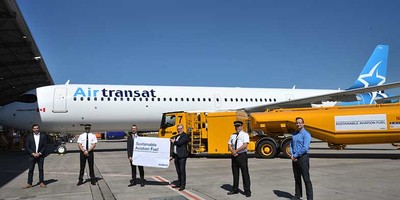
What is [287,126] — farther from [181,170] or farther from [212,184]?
[181,170]

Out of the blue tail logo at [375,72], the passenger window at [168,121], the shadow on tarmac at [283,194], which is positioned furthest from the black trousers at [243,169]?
the blue tail logo at [375,72]

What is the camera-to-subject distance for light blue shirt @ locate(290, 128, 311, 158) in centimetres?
734

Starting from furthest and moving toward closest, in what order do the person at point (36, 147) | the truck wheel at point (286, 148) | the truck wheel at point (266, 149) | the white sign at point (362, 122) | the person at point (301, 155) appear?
the truck wheel at point (266, 149), the truck wheel at point (286, 148), the white sign at point (362, 122), the person at point (36, 147), the person at point (301, 155)

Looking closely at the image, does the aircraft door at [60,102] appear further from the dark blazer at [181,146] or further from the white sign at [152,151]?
the dark blazer at [181,146]

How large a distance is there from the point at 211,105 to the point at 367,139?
1126 centimetres

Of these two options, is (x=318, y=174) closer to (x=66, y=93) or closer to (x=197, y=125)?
(x=197, y=125)

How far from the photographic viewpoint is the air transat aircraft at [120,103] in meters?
20.0

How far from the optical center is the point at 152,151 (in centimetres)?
973

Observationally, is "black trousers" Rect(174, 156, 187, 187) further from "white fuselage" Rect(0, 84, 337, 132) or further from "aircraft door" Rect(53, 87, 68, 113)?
"aircraft door" Rect(53, 87, 68, 113)

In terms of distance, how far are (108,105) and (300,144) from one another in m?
15.9

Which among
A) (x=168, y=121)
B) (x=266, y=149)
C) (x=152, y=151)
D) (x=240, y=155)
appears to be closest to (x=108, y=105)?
(x=168, y=121)

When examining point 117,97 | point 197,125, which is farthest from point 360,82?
point 117,97

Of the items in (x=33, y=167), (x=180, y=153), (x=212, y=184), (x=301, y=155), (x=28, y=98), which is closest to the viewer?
(x=301, y=155)

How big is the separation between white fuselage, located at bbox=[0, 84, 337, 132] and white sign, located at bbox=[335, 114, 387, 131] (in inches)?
406
